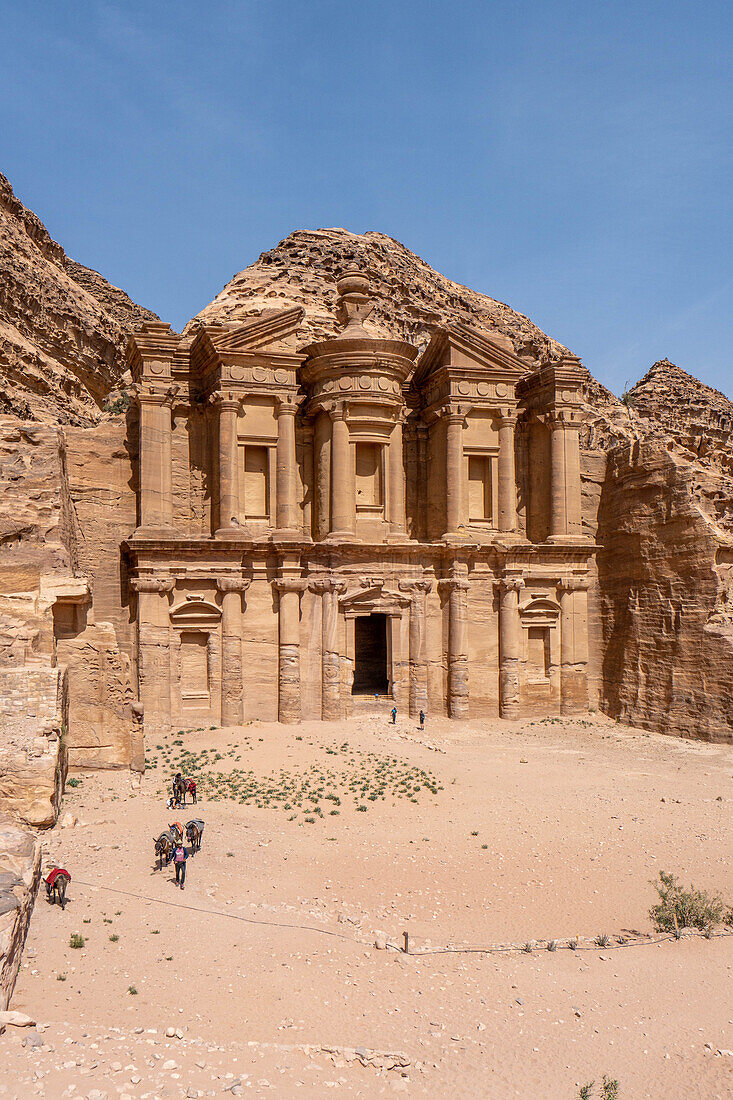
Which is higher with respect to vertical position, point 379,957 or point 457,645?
point 457,645

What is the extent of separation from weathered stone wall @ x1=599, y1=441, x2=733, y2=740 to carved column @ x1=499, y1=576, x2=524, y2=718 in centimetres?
458

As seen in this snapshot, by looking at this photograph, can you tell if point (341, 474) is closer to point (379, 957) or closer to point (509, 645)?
point (509, 645)

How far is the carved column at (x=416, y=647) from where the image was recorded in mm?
29095

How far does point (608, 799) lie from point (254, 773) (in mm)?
9474

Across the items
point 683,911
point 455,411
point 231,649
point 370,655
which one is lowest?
point 683,911

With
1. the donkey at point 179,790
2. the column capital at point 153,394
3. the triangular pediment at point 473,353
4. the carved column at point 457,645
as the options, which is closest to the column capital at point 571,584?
the carved column at point 457,645

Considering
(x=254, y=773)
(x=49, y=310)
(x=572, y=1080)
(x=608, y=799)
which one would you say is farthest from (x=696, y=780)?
(x=49, y=310)

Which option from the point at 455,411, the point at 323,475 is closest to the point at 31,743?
the point at 323,475

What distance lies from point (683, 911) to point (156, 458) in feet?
72.7

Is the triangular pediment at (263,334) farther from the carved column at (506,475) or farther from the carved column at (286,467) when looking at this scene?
the carved column at (506,475)

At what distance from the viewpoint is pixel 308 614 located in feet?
92.5

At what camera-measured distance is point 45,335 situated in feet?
114

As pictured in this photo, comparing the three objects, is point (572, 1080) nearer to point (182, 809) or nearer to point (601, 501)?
point (182, 809)

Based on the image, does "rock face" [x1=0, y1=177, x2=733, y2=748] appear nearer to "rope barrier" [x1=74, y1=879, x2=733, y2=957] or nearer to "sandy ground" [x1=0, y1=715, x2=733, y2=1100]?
"sandy ground" [x1=0, y1=715, x2=733, y2=1100]
